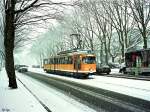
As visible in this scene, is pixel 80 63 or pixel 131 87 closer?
pixel 131 87

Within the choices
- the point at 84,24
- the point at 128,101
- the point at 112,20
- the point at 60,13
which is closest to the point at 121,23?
the point at 112,20

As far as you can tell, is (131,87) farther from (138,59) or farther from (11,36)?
(138,59)

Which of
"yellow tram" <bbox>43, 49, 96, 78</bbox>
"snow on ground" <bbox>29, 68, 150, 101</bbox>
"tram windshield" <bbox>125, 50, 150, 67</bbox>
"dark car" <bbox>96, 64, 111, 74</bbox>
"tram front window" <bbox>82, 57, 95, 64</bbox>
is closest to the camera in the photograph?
"snow on ground" <bbox>29, 68, 150, 101</bbox>

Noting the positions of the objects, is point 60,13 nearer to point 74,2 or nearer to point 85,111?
point 74,2

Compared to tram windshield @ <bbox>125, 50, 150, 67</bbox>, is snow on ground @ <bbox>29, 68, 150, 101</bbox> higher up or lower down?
lower down

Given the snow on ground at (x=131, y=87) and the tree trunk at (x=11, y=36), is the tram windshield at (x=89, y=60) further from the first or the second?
the tree trunk at (x=11, y=36)

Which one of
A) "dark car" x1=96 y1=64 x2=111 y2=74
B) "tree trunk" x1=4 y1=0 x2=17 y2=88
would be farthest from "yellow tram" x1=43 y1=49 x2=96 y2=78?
"tree trunk" x1=4 y1=0 x2=17 y2=88

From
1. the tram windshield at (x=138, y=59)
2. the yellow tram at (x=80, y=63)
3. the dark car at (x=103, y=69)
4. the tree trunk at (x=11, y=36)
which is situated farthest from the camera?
the dark car at (x=103, y=69)

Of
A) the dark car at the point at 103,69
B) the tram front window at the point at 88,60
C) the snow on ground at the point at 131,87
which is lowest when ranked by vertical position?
the snow on ground at the point at 131,87

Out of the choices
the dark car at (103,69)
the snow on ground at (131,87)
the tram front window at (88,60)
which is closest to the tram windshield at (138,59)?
the dark car at (103,69)

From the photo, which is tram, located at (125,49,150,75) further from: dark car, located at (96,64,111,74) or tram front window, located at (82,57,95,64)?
tram front window, located at (82,57,95,64)

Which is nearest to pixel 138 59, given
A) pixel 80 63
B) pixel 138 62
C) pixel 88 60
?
pixel 138 62

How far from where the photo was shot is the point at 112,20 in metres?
54.0

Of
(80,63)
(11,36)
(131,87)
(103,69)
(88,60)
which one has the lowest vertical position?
(131,87)
